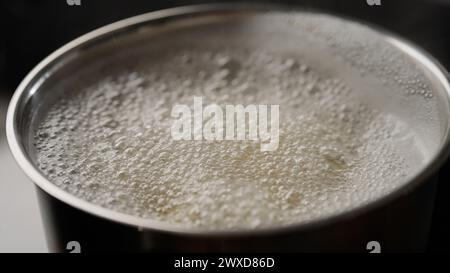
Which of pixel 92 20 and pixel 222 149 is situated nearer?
pixel 222 149

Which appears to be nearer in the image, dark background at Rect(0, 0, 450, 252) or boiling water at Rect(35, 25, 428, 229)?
boiling water at Rect(35, 25, 428, 229)

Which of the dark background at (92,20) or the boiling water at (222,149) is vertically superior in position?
the dark background at (92,20)

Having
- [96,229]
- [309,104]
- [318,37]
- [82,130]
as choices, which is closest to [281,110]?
[309,104]

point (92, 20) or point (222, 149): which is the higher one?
point (92, 20)

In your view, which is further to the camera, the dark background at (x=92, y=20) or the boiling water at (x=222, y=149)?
the dark background at (x=92, y=20)

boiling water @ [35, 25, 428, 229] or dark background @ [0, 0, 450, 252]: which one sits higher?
dark background @ [0, 0, 450, 252]
